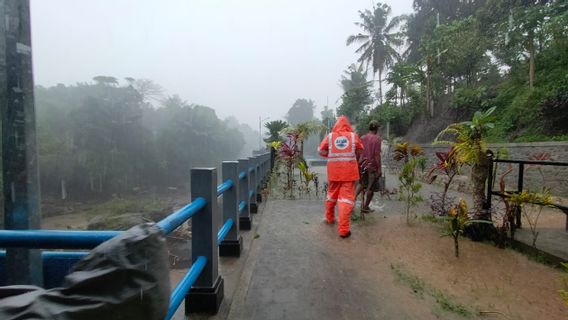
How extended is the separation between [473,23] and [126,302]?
1904 centimetres

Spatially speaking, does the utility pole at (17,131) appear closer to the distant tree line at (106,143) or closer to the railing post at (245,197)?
the railing post at (245,197)

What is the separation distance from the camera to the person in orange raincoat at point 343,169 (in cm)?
409

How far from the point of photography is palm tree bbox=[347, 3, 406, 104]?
29531 millimetres

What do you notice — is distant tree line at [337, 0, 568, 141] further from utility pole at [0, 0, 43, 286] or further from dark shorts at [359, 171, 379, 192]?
utility pole at [0, 0, 43, 286]

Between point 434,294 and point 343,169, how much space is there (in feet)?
6.40

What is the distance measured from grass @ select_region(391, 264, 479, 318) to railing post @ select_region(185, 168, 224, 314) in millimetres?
1715

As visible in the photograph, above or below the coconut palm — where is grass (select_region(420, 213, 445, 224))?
below

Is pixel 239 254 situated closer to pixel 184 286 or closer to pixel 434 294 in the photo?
pixel 184 286

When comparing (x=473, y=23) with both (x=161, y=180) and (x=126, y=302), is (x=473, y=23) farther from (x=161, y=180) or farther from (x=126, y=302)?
(x=161, y=180)

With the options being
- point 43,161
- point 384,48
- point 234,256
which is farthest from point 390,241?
point 43,161

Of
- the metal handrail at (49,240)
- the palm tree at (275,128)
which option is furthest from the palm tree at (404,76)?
the metal handrail at (49,240)

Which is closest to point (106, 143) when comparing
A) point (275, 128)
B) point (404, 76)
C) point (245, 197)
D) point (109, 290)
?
point (275, 128)

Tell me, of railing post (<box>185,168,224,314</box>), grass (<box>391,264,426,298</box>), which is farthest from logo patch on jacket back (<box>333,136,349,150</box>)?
railing post (<box>185,168,224,314</box>)

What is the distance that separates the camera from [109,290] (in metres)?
0.81
